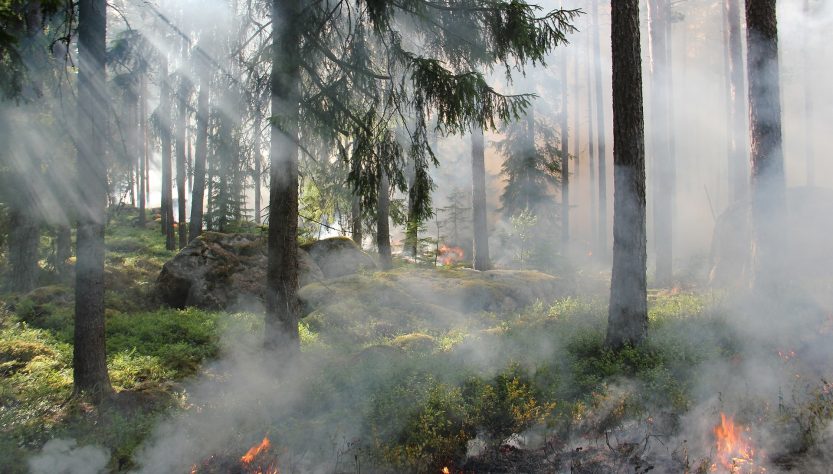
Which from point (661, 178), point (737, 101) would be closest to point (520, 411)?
point (661, 178)

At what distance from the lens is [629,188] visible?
8039mm

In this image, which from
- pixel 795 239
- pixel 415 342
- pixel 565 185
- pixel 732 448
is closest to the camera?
pixel 732 448

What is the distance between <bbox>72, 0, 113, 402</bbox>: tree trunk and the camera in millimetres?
6836

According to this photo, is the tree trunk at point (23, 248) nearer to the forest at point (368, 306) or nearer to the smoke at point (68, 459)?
the forest at point (368, 306)

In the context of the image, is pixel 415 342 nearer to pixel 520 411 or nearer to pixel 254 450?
pixel 520 411

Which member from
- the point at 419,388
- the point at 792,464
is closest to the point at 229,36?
the point at 419,388

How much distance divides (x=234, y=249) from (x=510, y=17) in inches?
380

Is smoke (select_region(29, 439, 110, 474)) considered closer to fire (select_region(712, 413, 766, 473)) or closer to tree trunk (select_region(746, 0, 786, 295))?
fire (select_region(712, 413, 766, 473))

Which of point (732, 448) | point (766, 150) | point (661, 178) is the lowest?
point (732, 448)

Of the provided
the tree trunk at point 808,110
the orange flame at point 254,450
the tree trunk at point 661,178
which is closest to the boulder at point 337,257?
the orange flame at point 254,450

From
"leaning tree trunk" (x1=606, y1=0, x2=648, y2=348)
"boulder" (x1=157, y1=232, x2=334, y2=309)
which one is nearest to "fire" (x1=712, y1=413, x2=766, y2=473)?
"leaning tree trunk" (x1=606, y1=0, x2=648, y2=348)

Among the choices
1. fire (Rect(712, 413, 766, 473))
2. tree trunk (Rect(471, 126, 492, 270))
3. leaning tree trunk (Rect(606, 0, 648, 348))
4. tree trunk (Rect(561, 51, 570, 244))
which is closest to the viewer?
fire (Rect(712, 413, 766, 473))

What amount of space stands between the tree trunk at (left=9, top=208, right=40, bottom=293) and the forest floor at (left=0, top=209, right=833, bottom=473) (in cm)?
336

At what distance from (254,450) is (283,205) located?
3.66m
